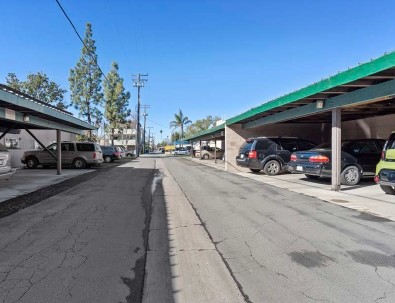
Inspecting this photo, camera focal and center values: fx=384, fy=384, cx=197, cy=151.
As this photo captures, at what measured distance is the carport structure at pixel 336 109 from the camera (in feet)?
31.8

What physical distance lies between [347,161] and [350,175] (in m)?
0.52

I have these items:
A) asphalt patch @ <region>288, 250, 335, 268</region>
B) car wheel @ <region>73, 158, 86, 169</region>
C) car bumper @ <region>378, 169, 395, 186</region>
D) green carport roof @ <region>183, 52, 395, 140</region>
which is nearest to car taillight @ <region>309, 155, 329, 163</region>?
green carport roof @ <region>183, 52, 395, 140</region>

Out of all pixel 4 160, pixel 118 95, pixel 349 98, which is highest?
pixel 118 95

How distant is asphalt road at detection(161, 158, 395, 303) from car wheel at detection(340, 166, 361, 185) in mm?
4408

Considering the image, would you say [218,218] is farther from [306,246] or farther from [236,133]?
[236,133]

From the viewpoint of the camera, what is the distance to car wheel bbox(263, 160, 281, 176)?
18.8 meters

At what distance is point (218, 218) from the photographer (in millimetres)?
8070

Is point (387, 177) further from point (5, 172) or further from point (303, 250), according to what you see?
point (5, 172)

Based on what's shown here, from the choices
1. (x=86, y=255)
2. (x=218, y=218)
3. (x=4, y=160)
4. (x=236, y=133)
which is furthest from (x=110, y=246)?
(x=236, y=133)

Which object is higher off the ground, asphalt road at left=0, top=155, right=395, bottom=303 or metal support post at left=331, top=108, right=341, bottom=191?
metal support post at left=331, top=108, right=341, bottom=191

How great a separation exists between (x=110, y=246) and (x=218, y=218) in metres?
2.81

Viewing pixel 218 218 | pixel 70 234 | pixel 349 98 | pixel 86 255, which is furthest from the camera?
pixel 349 98

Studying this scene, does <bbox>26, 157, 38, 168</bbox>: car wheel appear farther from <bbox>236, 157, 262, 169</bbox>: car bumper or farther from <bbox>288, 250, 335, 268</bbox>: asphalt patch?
<bbox>288, 250, 335, 268</bbox>: asphalt patch

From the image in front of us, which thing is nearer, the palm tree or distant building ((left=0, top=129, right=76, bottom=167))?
distant building ((left=0, top=129, right=76, bottom=167))
